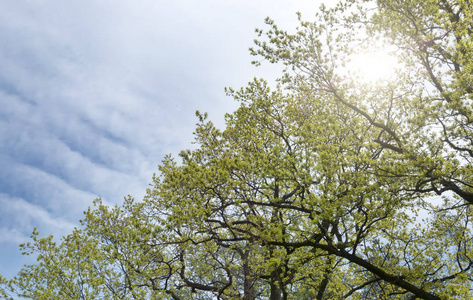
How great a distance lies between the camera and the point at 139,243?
13.0m

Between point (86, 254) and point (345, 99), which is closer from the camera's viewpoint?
point (345, 99)

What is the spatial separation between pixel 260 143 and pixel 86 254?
914 centimetres

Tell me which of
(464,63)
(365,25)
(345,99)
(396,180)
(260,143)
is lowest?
(396,180)

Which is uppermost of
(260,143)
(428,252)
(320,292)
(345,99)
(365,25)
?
(365,25)

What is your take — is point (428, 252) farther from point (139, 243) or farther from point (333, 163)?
point (139, 243)

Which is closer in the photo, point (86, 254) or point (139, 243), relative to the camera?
point (139, 243)

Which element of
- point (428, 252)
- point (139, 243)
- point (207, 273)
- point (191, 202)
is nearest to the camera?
point (191, 202)

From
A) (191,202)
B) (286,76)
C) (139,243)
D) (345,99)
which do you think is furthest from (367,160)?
(139,243)

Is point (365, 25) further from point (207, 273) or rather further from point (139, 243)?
point (207, 273)

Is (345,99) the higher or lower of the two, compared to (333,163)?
higher

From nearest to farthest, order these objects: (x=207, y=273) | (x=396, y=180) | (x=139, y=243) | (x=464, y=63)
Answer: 1. (x=464, y=63)
2. (x=396, y=180)
3. (x=139, y=243)
4. (x=207, y=273)

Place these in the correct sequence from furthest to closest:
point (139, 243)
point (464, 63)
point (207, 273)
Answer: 1. point (207, 273)
2. point (139, 243)
3. point (464, 63)

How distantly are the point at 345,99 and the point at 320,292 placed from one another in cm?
777

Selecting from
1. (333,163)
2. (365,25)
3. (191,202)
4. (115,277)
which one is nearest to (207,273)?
(115,277)
